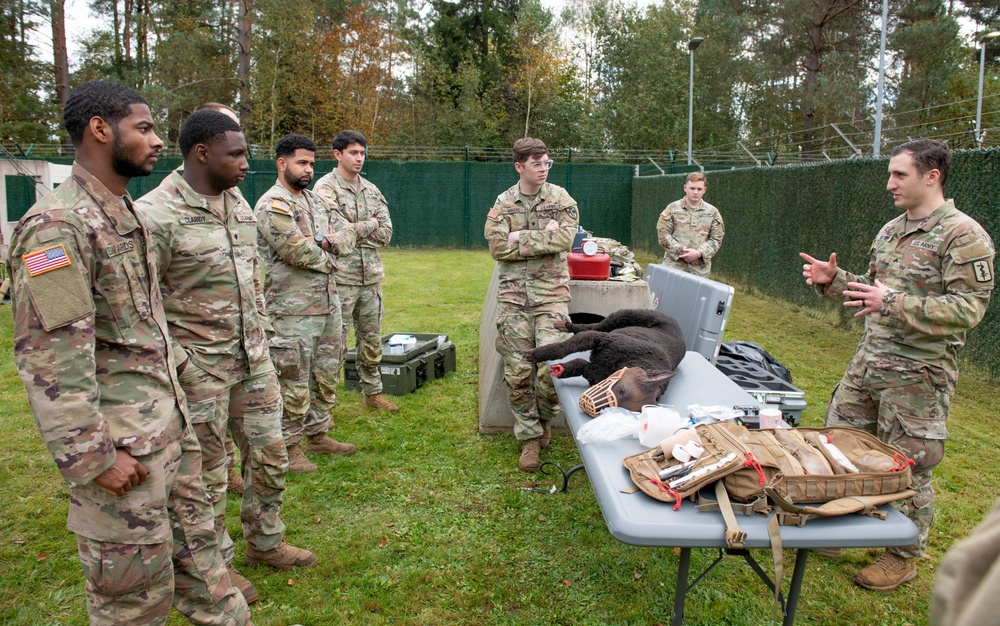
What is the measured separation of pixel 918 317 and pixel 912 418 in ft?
1.86

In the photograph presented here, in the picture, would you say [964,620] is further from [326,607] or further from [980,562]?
[326,607]

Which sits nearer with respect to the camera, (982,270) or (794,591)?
(794,591)

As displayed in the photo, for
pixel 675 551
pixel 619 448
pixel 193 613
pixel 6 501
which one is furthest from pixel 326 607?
pixel 6 501

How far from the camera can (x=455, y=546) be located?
3.84m

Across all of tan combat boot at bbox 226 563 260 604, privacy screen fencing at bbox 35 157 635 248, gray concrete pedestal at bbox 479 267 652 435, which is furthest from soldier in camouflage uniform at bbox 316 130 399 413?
privacy screen fencing at bbox 35 157 635 248

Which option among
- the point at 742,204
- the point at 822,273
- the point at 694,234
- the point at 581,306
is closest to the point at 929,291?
the point at 822,273

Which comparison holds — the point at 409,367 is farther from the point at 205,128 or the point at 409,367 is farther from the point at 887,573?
the point at 887,573

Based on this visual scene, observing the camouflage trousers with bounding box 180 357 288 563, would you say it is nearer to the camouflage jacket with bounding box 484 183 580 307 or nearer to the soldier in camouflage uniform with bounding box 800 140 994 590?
the camouflage jacket with bounding box 484 183 580 307

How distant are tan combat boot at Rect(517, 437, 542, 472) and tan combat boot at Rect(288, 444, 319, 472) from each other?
153 cm

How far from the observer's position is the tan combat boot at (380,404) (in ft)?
20.0

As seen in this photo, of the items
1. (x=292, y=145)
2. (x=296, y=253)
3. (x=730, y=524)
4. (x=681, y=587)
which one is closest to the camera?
(x=730, y=524)

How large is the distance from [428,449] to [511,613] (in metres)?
2.14

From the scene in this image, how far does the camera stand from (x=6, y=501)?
14.2 feet

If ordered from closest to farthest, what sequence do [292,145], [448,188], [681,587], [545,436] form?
1. [681,587]
2. [292,145]
3. [545,436]
4. [448,188]
